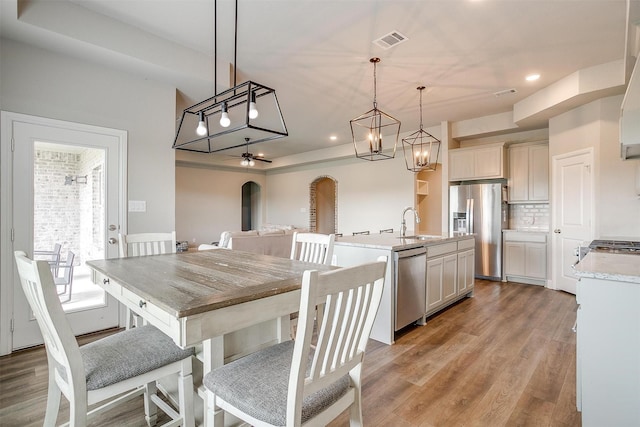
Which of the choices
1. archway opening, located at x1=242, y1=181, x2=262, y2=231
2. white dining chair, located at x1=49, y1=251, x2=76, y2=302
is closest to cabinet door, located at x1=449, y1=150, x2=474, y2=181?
white dining chair, located at x1=49, y1=251, x2=76, y2=302

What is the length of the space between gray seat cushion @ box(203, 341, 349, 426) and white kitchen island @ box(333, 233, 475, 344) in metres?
1.53

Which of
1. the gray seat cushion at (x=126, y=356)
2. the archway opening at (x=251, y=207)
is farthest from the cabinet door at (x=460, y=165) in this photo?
the archway opening at (x=251, y=207)

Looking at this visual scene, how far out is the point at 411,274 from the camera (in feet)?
9.69

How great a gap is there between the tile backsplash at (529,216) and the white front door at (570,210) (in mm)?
726

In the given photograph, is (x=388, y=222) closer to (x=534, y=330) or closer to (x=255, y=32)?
(x=534, y=330)

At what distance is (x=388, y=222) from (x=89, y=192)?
5.59 metres

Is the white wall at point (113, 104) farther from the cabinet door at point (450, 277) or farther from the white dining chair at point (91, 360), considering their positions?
the cabinet door at point (450, 277)

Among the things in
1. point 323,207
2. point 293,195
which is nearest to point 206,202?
point 293,195

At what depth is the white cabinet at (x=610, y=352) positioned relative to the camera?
131 cm

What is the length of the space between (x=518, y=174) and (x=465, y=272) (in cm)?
243

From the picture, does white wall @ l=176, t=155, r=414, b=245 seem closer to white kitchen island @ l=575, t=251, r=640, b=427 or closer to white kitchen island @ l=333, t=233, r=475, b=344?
white kitchen island @ l=333, t=233, r=475, b=344

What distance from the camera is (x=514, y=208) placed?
217 inches

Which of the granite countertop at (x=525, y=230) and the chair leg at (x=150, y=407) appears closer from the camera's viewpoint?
the chair leg at (x=150, y=407)

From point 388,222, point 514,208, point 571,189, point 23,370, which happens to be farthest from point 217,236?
point 571,189
